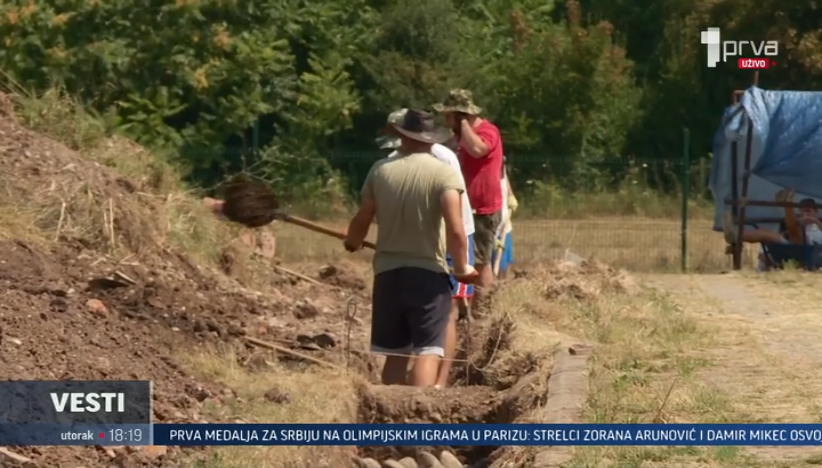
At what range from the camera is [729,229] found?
1680 cm

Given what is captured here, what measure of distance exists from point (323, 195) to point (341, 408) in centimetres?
1218

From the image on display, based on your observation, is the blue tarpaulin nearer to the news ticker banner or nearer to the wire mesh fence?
the wire mesh fence

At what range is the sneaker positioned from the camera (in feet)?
55.0

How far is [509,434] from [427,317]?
6.56 ft

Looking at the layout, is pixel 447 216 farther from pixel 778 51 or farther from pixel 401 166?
pixel 778 51

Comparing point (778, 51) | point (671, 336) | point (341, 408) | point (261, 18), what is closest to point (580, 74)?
point (778, 51)

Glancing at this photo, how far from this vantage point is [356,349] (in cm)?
1062

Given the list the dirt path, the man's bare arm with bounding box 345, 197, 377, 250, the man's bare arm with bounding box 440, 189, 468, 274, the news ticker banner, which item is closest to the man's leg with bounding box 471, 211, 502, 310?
the dirt path

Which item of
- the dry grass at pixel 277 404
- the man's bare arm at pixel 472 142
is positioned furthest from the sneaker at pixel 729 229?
the dry grass at pixel 277 404

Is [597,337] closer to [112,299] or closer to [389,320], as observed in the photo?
[389,320]

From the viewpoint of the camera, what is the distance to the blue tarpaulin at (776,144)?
1678 cm

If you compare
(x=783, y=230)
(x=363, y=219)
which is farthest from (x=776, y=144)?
(x=363, y=219)

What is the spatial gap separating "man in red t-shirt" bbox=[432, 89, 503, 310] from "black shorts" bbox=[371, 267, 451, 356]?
7.83 feet

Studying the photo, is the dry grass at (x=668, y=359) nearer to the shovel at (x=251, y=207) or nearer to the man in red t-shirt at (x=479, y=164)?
the man in red t-shirt at (x=479, y=164)
